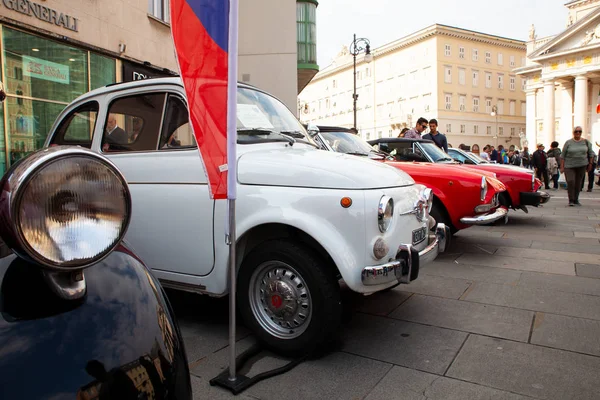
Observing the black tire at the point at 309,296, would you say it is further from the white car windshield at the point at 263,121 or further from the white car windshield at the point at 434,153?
the white car windshield at the point at 434,153

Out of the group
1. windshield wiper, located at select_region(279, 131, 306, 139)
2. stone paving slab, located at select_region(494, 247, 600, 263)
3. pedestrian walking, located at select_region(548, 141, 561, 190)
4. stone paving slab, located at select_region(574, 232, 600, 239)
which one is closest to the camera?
windshield wiper, located at select_region(279, 131, 306, 139)

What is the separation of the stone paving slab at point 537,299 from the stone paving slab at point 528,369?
95 centimetres

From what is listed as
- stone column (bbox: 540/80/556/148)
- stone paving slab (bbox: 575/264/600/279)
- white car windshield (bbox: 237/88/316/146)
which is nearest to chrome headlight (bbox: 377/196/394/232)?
white car windshield (bbox: 237/88/316/146)

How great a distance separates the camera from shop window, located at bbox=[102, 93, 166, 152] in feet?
12.0

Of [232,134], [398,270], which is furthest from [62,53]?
[398,270]

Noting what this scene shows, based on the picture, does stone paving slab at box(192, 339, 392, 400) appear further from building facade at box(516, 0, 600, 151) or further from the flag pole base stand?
building facade at box(516, 0, 600, 151)

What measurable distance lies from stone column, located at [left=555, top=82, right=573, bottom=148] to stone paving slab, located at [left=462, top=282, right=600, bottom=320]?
5898 cm

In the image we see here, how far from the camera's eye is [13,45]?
856 cm

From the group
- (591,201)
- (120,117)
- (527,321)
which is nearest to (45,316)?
(120,117)

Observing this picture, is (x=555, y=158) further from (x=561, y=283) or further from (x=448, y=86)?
(x=448, y=86)

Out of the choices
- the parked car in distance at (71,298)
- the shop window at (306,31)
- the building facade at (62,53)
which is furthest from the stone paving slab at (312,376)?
the shop window at (306,31)

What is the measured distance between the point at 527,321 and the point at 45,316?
12.0 feet

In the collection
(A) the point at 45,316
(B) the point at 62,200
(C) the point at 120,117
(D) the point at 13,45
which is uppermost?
(D) the point at 13,45

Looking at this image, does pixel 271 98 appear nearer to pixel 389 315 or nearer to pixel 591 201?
pixel 389 315
